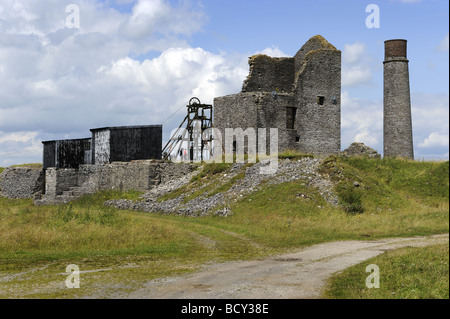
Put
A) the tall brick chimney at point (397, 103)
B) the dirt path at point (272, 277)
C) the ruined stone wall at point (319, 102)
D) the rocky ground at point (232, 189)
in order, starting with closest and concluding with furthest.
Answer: the dirt path at point (272, 277) → the rocky ground at point (232, 189) → the tall brick chimney at point (397, 103) → the ruined stone wall at point (319, 102)

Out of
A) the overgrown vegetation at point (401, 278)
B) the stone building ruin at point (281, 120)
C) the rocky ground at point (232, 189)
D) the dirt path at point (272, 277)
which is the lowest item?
the dirt path at point (272, 277)

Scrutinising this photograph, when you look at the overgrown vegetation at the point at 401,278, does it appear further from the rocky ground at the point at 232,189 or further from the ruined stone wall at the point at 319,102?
the ruined stone wall at the point at 319,102

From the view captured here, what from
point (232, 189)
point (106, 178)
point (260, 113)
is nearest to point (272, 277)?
point (232, 189)

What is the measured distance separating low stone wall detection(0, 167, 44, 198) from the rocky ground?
58.0 feet

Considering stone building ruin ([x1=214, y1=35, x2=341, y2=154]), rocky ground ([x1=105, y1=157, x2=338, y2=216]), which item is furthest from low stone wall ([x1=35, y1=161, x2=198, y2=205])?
stone building ruin ([x1=214, y1=35, x2=341, y2=154])

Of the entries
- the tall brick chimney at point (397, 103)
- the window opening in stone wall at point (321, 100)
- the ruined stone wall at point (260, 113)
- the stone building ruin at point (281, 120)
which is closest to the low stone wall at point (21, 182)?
the stone building ruin at point (281, 120)

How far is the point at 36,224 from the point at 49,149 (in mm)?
27966

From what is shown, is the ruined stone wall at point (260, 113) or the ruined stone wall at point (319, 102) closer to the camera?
the ruined stone wall at point (260, 113)

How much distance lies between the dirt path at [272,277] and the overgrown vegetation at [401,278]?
0.43 meters

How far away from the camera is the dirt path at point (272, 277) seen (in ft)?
30.3

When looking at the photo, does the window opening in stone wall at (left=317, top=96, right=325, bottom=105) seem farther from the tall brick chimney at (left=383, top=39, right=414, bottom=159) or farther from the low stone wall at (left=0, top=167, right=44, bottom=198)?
the low stone wall at (left=0, top=167, right=44, bottom=198)

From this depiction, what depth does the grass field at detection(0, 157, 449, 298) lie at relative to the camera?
11.2 metres

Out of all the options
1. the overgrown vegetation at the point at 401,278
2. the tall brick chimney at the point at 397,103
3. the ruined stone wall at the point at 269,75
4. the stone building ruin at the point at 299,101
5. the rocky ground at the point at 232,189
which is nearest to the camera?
the overgrown vegetation at the point at 401,278

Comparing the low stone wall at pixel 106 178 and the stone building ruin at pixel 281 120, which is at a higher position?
the stone building ruin at pixel 281 120
